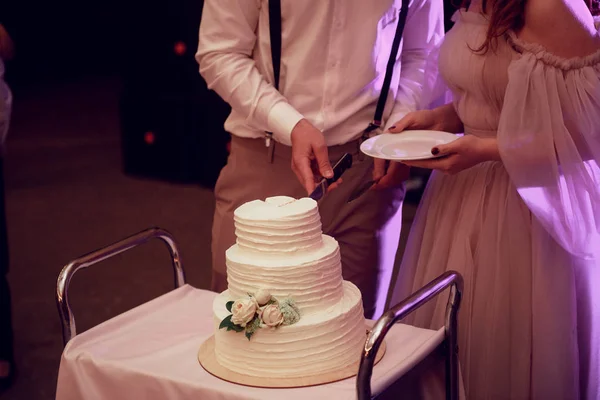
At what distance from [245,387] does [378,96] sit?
1198 millimetres

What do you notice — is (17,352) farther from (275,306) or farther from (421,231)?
(275,306)

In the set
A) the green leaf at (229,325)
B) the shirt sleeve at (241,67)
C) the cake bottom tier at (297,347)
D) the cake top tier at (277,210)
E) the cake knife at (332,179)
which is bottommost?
the cake bottom tier at (297,347)

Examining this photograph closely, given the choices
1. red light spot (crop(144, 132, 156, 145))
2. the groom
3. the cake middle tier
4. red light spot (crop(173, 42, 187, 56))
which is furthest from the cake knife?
red light spot (crop(144, 132, 156, 145))

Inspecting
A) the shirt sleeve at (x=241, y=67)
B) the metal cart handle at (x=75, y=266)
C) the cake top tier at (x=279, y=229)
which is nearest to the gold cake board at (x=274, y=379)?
the cake top tier at (x=279, y=229)

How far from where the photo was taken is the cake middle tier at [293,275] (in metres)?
1.82

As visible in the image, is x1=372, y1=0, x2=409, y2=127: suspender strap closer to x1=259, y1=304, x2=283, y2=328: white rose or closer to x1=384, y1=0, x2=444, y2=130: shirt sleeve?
x1=384, y1=0, x2=444, y2=130: shirt sleeve

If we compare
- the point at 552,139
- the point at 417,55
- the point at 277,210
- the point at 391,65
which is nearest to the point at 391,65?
the point at 391,65

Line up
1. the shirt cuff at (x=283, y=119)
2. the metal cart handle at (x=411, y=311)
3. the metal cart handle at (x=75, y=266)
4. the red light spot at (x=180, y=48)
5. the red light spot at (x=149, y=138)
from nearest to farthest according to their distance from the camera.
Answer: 1. the metal cart handle at (x=411, y=311)
2. the metal cart handle at (x=75, y=266)
3. the shirt cuff at (x=283, y=119)
4. the red light spot at (x=180, y=48)
5. the red light spot at (x=149, y=138)

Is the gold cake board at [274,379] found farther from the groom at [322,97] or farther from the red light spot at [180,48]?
the red light spot at [180,48]

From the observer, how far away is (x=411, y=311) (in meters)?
1.85

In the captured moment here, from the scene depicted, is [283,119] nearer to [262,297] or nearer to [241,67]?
[241,67]

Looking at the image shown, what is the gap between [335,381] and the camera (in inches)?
71.4

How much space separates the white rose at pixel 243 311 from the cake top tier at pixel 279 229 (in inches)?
4.4

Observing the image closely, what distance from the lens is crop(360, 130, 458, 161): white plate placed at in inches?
93.7
